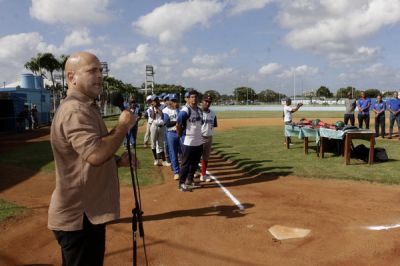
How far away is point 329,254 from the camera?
4781mm

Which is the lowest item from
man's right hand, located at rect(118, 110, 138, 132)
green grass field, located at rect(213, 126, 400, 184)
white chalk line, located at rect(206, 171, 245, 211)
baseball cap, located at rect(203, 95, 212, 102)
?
white chalk line, located at rect(206, 171, 245, 211)

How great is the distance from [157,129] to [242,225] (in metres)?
6.03

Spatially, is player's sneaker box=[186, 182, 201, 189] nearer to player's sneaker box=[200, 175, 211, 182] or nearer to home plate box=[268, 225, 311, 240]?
player's sneaker box=[200, 175, 211, 182]

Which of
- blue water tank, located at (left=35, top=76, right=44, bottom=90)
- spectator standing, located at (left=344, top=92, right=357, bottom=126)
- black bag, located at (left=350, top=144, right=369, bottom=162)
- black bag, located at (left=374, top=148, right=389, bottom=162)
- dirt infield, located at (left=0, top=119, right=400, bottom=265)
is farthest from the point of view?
blue water tank, located at (left=35, top=76, right=44, bottom=90)

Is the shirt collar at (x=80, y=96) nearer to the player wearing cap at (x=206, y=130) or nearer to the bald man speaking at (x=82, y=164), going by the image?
the bald man speaking at (x=82, y=164)

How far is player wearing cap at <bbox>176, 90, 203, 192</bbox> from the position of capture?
8320mm

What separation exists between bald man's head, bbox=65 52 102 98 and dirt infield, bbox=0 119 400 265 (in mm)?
2814

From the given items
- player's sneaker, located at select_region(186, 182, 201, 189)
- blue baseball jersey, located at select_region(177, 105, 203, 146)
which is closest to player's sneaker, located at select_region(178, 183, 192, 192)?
player's sneaker, located at select_region(186, 182, 201, 189)

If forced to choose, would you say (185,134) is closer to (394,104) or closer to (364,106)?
(364,106)

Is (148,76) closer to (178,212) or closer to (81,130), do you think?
(178,212)

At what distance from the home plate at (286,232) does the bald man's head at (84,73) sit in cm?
379

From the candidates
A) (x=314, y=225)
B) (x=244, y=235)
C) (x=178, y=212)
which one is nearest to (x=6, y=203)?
(x=178, y=212)

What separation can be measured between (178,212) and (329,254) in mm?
2781

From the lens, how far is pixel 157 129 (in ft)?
37.6
